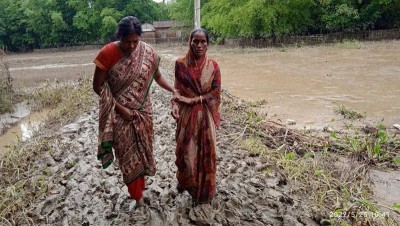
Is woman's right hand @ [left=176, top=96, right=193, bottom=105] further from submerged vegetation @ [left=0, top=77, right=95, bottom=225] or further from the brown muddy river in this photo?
the brown muddy river

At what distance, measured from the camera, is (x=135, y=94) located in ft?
9.45

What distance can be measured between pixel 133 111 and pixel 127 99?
116 millimetres

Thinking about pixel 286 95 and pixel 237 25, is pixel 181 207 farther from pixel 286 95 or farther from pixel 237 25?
pixel 237 25

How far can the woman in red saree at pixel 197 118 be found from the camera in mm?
2914

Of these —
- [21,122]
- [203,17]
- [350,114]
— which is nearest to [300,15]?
[203,17]

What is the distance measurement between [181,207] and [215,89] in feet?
3.82

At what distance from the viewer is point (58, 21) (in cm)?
3925

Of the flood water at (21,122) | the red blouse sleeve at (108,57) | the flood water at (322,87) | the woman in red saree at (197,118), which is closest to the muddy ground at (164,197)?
the woman in red saree at (197,118)

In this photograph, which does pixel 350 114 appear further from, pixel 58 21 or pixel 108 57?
pixel 58 21

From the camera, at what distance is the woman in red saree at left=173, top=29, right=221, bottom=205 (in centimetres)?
291

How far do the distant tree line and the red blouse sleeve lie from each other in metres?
25.0

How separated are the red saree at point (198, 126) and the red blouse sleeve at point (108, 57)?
53cm

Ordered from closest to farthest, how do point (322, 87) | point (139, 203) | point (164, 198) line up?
point (139, 203)
point (164, 198)
point (322, 87)
